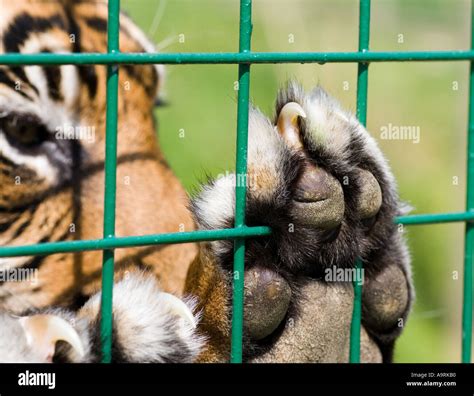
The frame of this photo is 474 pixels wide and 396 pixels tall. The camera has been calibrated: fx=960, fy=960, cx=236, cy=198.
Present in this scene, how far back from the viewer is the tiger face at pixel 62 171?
172cm

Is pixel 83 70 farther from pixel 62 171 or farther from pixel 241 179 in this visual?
pixel 241 179

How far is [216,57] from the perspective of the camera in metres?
1.38

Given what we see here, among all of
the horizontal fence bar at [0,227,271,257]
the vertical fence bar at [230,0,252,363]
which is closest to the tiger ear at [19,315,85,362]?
the horizontal fence bar at [0,227,271,257]

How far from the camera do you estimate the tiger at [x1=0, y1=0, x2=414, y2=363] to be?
1489 mm

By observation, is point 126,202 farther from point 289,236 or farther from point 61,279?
point 289,236

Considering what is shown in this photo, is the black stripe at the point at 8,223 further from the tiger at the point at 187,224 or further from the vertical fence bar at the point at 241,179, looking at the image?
the vertical fence bar at the point at 241,179

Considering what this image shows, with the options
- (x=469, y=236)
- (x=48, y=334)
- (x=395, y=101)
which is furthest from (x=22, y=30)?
(x=395, y=101)

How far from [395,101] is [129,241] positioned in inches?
132

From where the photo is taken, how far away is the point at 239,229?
1.48m

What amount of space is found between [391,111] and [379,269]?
281cm

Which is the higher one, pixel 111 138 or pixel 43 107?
pixel 43 107
